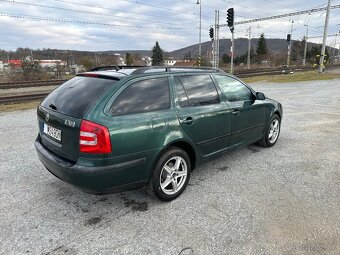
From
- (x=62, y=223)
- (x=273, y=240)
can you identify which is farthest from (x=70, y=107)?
(x=273, y=240)

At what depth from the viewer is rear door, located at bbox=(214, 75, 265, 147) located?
4113 millimetres

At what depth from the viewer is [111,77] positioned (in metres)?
3.08

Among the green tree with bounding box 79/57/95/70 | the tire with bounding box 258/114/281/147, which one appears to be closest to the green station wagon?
the tire with bounding box 258/114/281/147

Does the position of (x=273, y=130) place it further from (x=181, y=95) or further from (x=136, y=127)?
(x=136, y=127)

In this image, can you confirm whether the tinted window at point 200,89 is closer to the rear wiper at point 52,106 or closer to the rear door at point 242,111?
the rear door at point 242,111

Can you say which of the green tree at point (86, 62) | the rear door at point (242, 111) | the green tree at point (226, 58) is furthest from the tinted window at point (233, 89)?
the green tree at point (226, 58)

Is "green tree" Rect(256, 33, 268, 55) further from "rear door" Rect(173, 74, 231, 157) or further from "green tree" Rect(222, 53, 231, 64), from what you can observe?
"rear door" Rect(173, 74, 231, 157)

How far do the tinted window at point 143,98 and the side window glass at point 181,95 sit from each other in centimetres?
17

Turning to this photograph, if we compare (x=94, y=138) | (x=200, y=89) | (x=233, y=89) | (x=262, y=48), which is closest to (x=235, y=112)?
(x=233, y=89)

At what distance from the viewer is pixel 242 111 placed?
167 inches

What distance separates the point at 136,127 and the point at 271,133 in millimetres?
3380

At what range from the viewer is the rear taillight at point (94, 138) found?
2656 millimetres

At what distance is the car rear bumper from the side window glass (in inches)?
36.9

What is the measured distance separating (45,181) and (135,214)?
1613 mm
